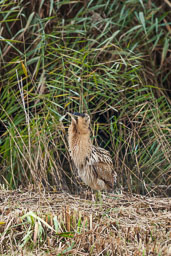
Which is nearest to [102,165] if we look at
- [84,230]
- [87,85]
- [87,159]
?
[87,159]

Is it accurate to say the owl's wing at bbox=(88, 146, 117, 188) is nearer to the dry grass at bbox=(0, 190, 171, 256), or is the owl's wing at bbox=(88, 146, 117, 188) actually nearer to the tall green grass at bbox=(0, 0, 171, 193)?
the tall green grass at bbox=(0, 0, 171, 193)

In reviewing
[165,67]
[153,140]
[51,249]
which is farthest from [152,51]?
[51,249]

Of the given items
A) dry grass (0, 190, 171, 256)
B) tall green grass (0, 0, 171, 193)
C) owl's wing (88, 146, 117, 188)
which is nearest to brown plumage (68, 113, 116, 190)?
owl's wing (88, 146, 117, 188)

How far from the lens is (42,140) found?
4672 mm

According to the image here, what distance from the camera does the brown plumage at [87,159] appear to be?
4648mm

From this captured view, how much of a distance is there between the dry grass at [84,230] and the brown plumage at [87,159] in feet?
2.50

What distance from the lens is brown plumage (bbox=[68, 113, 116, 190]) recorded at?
465 cm

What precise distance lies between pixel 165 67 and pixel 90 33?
81 cm

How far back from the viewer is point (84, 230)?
3229 millimetres

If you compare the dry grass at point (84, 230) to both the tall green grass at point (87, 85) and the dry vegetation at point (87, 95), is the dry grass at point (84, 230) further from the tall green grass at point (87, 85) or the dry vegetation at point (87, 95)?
the tall green grass at point (87, 85)

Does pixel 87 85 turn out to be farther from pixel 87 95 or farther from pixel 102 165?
pixel 102 165

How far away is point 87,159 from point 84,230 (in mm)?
1541

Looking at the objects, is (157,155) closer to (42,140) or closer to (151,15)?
(42,140)

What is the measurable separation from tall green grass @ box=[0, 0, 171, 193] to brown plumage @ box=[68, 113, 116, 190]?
0.15 meters
